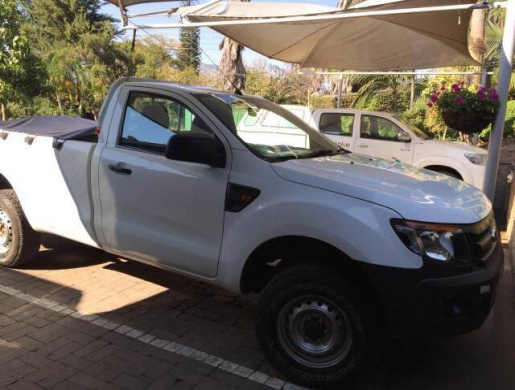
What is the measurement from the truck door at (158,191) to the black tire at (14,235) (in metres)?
1.23

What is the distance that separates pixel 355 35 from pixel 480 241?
20.7ft

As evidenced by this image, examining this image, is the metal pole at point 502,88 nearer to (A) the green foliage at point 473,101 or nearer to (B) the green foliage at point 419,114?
(A) the green foliage at point 473,101

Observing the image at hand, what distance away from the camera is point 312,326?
2.92 meters

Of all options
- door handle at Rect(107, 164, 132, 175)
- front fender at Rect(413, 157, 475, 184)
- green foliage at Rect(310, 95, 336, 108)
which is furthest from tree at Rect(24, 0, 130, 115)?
door handle at Rect(107, 164, 132, 175)

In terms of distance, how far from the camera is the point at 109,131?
3902 mm

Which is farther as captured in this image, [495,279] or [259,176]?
[259,176]

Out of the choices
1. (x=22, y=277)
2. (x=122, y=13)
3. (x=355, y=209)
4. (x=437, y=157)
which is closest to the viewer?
(x=355, y=209)

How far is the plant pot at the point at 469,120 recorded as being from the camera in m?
4.86

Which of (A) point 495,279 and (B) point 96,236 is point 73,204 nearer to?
(B) point 96,236

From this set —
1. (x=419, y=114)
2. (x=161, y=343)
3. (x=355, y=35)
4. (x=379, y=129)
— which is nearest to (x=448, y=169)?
(x=379, y=129)

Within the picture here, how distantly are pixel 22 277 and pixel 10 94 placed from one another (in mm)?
5752

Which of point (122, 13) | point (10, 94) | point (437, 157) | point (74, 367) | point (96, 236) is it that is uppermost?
point (122, 13)

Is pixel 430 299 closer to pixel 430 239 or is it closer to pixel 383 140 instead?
pixel 430 239

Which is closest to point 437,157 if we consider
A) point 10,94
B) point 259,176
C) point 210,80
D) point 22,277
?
point 259,176
